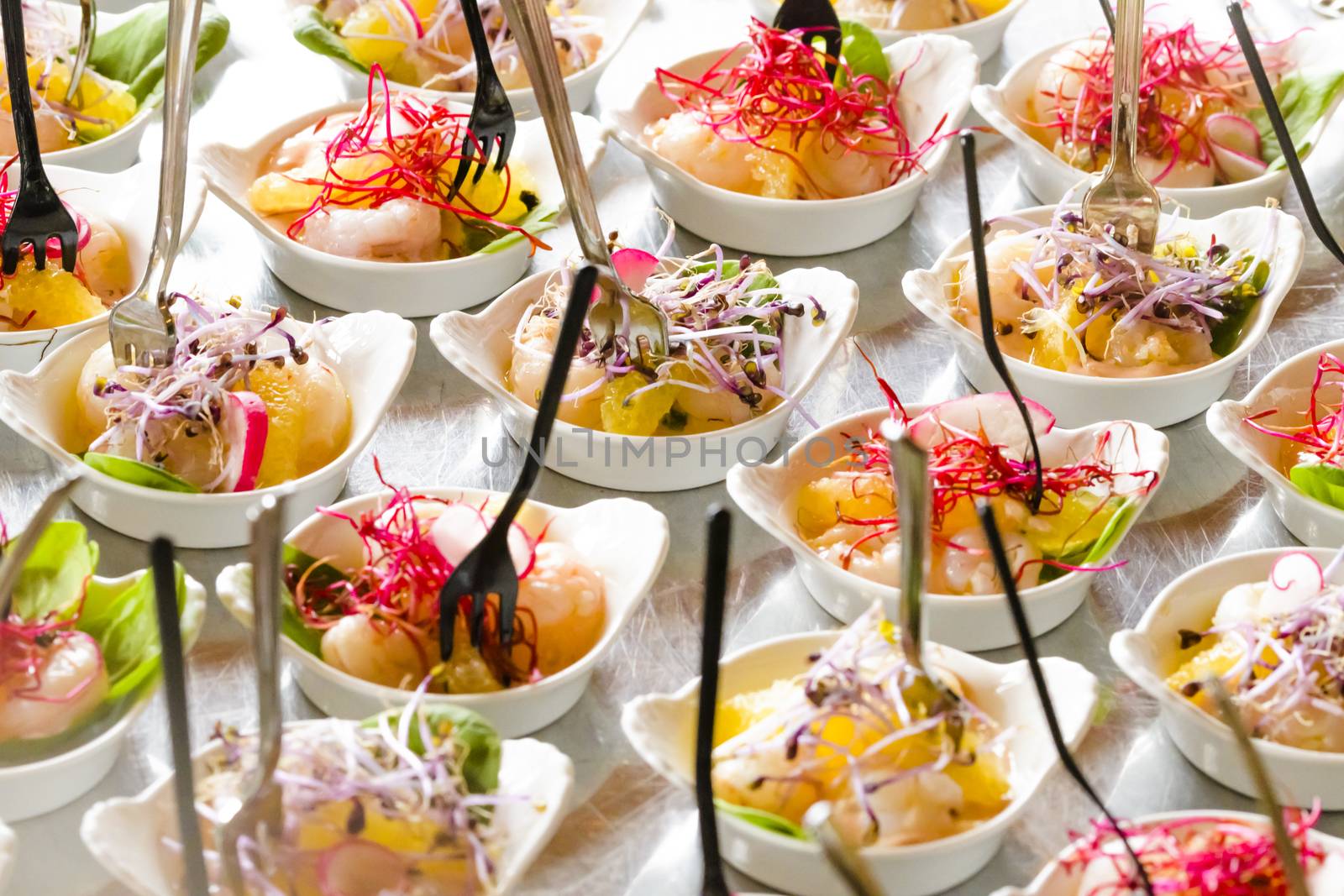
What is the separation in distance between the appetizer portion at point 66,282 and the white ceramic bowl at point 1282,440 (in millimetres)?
1479

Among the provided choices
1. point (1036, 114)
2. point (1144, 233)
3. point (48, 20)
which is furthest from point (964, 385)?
point (48, 20)

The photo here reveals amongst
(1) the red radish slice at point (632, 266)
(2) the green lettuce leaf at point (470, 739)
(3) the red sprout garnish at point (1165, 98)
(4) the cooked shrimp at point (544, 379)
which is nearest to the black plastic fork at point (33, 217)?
(4) the cooked shrimp at point (544, 379)

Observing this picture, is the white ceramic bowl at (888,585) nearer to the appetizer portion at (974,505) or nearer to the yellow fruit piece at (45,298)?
the appetizer portion at (974,505)

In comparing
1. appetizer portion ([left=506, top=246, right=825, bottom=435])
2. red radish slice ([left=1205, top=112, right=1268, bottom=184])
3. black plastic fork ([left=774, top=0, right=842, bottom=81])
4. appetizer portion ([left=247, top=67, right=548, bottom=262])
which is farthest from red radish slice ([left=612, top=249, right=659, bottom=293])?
red radish slice ([left=1205, top=112, right=1268, bottom=184])

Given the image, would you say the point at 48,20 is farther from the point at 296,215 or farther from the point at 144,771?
the point at 144,771

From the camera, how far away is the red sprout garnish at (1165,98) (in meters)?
2.43

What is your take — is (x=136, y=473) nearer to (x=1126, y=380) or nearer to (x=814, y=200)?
(x=814, y=200)

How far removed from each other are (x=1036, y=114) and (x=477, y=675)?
4.90 ft

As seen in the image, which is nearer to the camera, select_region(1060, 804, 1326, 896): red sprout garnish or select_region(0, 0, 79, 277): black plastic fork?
select_region(1060, 804, 1326, 896): red sprout garnish

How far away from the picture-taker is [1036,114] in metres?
2.53

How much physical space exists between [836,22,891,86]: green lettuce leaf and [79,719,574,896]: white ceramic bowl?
5.03ft

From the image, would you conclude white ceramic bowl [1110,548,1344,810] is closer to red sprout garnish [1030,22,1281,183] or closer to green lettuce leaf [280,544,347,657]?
green lettuce leaf [280,544,347,657]

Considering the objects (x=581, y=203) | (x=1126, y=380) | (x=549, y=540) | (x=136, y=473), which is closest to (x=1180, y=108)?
(x=1126, y=380)

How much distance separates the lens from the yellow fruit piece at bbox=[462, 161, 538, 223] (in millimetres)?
2252
